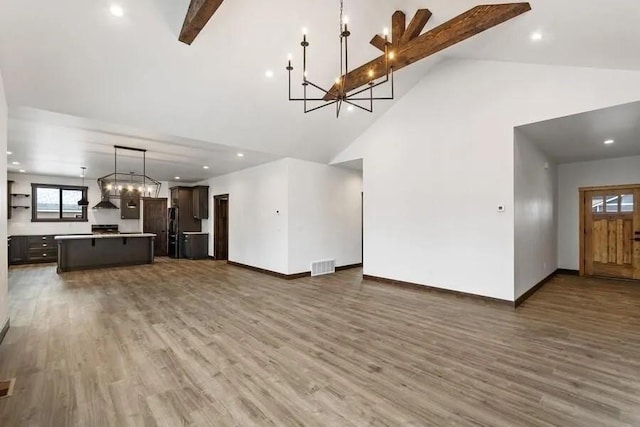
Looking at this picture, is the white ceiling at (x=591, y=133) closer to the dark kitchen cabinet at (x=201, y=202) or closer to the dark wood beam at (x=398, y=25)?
the dark wood beam at (x=398, y=25)

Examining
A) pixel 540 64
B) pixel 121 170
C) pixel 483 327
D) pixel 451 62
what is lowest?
pixel 483 327

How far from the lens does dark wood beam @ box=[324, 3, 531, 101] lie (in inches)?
121

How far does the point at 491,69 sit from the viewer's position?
465 cm

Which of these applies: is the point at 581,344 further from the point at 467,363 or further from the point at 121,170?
the point at 121,170

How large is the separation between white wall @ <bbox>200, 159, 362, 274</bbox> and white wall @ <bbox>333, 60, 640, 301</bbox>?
4.29 ft

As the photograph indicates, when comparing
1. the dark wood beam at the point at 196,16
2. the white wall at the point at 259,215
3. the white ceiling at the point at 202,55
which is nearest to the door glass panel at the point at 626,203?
the white ceiling at the point at 202,55

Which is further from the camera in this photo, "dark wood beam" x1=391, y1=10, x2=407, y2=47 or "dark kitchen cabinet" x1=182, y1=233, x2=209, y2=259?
"dark kitchen cabinet" x1=182, y1=233, x2=209, y2=259

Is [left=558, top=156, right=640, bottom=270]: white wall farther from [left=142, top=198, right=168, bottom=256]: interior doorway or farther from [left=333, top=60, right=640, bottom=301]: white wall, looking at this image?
[left=142, top=198, right=168, bottom=256]: interior doorway

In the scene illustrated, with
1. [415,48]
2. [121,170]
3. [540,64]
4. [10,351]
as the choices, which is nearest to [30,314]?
[10,351]

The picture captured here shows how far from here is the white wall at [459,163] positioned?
4156mm

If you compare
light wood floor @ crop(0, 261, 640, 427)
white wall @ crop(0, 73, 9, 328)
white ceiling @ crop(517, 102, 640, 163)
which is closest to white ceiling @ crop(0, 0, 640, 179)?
white wall @ crop(0, 73, 9, 328)

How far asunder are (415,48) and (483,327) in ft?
12.0

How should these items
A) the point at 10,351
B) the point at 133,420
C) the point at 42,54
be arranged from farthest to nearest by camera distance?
the point at 42,54, the point at 10,351, the point at 133,420

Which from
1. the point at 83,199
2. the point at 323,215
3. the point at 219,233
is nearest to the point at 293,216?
the point at 323,215
